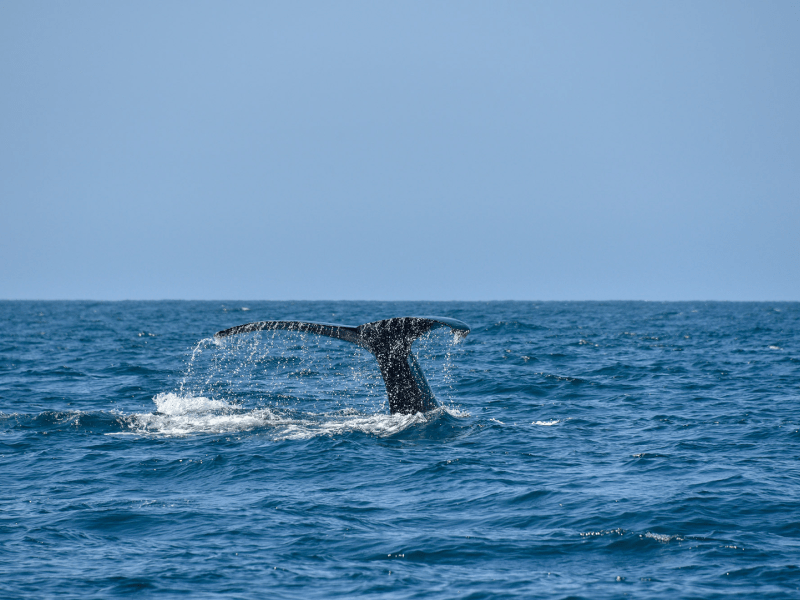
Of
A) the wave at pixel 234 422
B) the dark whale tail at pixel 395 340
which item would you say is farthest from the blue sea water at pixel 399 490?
the dark whale tail at pixel 395 340

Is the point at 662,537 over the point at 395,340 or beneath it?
beneath

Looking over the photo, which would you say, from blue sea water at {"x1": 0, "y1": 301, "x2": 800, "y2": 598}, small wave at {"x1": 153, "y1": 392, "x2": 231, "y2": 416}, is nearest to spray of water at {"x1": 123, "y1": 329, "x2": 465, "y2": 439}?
small wave at {"x1": 153, "y1": 392, "x2": 231, "y2": 416}

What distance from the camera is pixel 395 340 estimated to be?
14.4 meters

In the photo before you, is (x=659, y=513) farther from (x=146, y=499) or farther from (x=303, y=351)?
(x=303, y=351)

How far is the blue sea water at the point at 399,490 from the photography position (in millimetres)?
8023

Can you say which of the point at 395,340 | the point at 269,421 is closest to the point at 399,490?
the point at 395,340

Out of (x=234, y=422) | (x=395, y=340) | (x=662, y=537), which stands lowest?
(x=662, y=537)

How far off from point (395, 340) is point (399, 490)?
12.6 feet

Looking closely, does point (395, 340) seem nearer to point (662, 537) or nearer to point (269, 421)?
point (269, 421)

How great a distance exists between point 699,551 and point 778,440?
6.38 metres

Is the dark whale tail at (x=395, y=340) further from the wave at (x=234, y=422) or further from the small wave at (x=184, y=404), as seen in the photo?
the small wave at (x=184, y=404)

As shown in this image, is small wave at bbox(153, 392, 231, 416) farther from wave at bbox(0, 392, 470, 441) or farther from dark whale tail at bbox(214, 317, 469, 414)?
dark whale tail at bbox(214, 317, 469, 414)

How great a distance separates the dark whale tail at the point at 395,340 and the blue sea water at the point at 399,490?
1.19 ft

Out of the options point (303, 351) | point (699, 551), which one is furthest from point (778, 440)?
point (303, 351)
